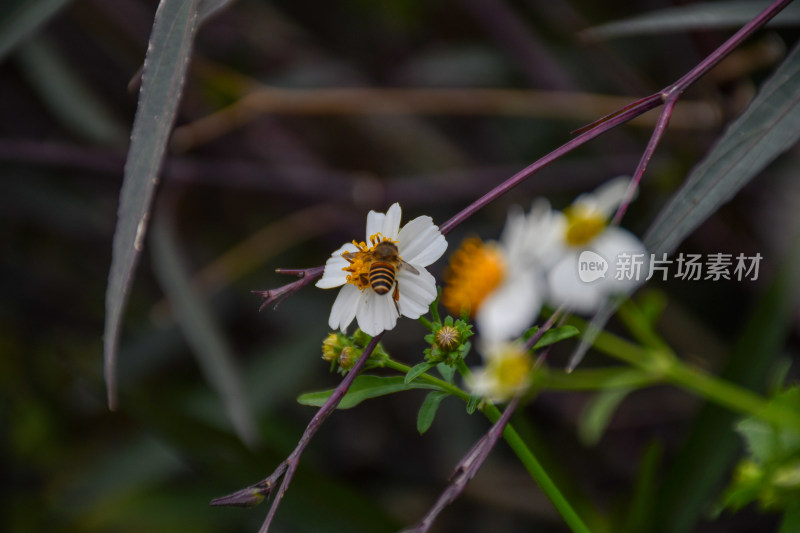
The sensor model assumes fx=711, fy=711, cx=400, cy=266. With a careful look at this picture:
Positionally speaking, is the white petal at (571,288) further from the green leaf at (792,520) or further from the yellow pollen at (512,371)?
the green leaf at (792,520)

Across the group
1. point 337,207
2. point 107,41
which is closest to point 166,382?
point 337,207

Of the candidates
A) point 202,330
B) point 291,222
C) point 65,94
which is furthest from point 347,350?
point 65,94

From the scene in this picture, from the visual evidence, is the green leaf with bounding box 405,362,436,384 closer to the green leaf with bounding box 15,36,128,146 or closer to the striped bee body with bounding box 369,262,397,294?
the striped bee body with bounding box 369,262,397,294

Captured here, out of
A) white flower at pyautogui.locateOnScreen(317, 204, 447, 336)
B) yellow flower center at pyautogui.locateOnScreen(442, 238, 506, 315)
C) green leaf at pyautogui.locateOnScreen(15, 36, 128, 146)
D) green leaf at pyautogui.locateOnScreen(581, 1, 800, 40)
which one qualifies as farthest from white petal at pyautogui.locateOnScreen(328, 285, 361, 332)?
green leaf at pyautogui.locateOnScreen(15, 36, 128, 146)

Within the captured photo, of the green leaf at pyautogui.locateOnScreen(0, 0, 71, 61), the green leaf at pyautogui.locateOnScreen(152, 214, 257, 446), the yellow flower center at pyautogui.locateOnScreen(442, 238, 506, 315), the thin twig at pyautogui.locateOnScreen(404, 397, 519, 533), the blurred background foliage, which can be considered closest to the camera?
the thin twig at pyautogui.locateOnScreen(404, 397, 519, 533)

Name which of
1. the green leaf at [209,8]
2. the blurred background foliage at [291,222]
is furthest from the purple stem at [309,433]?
the blurred background foliage at [291,222]

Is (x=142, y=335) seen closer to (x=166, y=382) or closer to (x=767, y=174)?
(x=166, y=382)
